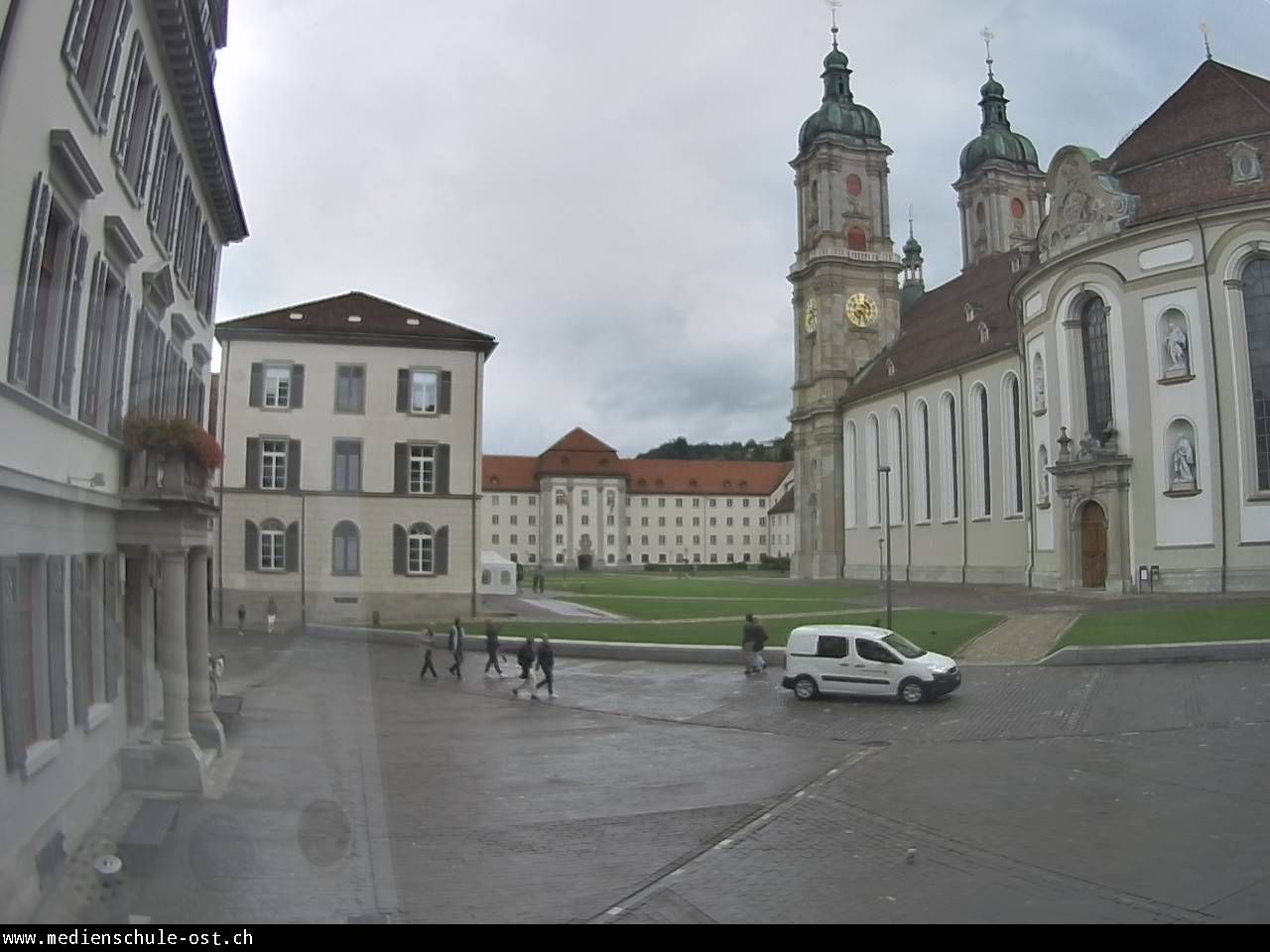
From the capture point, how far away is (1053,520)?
1778 inches

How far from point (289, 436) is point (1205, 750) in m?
17.5

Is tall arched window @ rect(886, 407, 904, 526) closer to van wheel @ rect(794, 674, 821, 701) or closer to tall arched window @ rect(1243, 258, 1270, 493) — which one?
tall arched window @ rect(1243, 258, 1270, 493)

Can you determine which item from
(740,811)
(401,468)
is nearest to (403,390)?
(401,468)

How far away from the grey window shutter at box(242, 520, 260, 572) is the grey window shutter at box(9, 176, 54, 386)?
15.1m

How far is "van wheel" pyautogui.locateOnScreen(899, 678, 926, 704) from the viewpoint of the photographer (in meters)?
19.5

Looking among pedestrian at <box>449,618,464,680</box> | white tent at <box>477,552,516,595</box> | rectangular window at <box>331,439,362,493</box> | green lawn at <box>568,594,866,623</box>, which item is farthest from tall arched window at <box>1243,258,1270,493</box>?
white tent at <box>477,552,516,595</box>

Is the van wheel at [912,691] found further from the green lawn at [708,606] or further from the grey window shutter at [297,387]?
the green lawn at [708,606]

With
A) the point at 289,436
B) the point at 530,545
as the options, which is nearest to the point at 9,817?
the point at 289,436

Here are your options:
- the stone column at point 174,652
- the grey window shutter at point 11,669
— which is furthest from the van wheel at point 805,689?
the grey window shutter at point 11,669

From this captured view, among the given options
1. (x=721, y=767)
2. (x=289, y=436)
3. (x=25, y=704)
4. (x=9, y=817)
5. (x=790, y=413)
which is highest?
(x=790, y=413)

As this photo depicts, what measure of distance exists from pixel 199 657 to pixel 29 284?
294 inches

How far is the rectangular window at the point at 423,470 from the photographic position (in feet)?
119

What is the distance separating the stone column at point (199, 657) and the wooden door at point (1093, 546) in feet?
120
